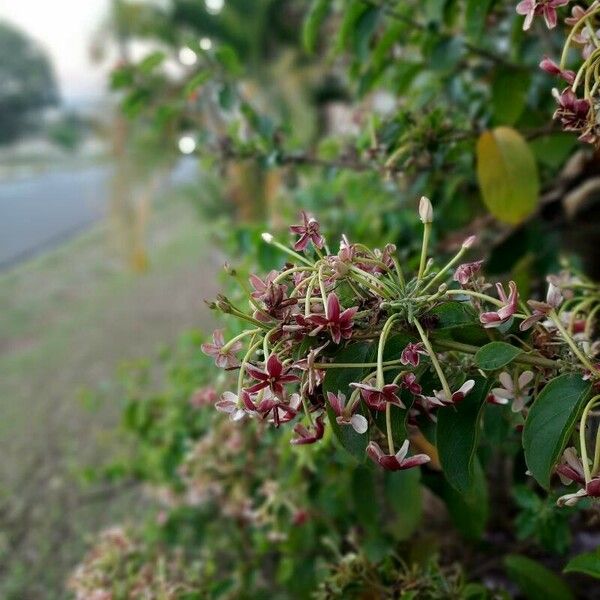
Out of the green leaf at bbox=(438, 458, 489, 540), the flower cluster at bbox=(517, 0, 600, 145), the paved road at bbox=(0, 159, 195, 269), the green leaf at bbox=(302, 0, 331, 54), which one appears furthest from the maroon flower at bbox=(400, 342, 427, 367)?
the paved road at bbox=(0, 159, 195, 269)

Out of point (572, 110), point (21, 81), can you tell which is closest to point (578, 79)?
point (572, 110)

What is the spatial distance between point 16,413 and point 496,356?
1.82m

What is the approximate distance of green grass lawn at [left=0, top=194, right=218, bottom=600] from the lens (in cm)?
128

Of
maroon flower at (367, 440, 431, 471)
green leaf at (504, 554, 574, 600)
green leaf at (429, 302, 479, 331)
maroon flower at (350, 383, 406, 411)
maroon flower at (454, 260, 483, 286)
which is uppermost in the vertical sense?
maroon flower at (454, 260, 483, 286)

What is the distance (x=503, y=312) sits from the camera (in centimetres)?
29

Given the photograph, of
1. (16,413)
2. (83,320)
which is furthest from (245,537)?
(83,320)

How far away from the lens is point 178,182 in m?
5.43

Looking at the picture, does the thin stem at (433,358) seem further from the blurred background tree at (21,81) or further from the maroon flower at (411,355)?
the blurred background tree at (21,81)

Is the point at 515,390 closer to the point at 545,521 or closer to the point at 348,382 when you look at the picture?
the point at 348,382

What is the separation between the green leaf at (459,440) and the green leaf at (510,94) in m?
0.37

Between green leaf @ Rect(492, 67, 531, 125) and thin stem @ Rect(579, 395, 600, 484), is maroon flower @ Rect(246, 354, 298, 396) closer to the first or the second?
thin stem @ Rect(579, 395, 600, 484)

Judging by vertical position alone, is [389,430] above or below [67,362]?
below

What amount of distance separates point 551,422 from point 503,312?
52mm

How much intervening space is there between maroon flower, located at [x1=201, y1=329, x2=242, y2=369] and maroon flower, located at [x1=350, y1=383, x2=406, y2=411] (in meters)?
0.06
